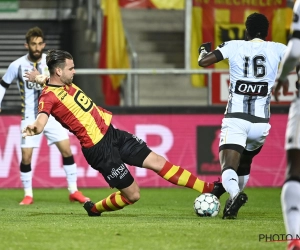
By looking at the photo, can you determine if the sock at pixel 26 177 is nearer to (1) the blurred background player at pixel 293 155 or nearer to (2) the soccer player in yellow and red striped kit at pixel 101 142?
(2) the soccer player in yellow and red striped kit at pixel 101 142

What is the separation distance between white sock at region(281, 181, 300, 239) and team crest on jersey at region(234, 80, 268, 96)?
2985 millimetres

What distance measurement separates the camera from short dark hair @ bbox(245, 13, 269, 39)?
28.1 feet

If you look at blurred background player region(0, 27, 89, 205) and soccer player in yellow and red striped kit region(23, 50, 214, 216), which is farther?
blurred background player region(0, 27, 89, 205)

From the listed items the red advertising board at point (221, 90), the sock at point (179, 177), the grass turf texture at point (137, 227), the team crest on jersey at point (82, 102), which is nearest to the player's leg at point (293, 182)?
the grass turf texture at point (137, 227)

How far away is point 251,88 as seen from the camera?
8617mm

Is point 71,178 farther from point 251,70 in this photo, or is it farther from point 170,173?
point 251,70

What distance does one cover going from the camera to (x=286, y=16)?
15.0 meters

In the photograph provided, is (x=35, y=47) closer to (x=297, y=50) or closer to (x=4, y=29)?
(x=297, y=50)

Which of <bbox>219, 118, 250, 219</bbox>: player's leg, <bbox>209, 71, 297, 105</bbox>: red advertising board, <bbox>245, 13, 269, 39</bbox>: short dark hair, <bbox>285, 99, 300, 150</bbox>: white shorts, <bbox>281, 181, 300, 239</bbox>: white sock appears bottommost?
<bbox>209, 71, 297, 105</bbox>: red advertising board


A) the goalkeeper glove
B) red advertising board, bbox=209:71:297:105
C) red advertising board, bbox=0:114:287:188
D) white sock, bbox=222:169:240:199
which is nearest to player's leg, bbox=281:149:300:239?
white sock, bbox=222:169:240:199

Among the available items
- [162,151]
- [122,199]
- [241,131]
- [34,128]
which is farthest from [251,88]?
[162,151]

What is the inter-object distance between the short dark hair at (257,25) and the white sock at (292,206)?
3.16m

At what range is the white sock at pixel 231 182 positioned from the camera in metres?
8.20

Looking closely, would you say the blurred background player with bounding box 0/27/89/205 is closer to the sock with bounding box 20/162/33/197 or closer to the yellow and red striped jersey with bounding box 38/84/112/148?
the sock with bounding box 20/162/33/197
